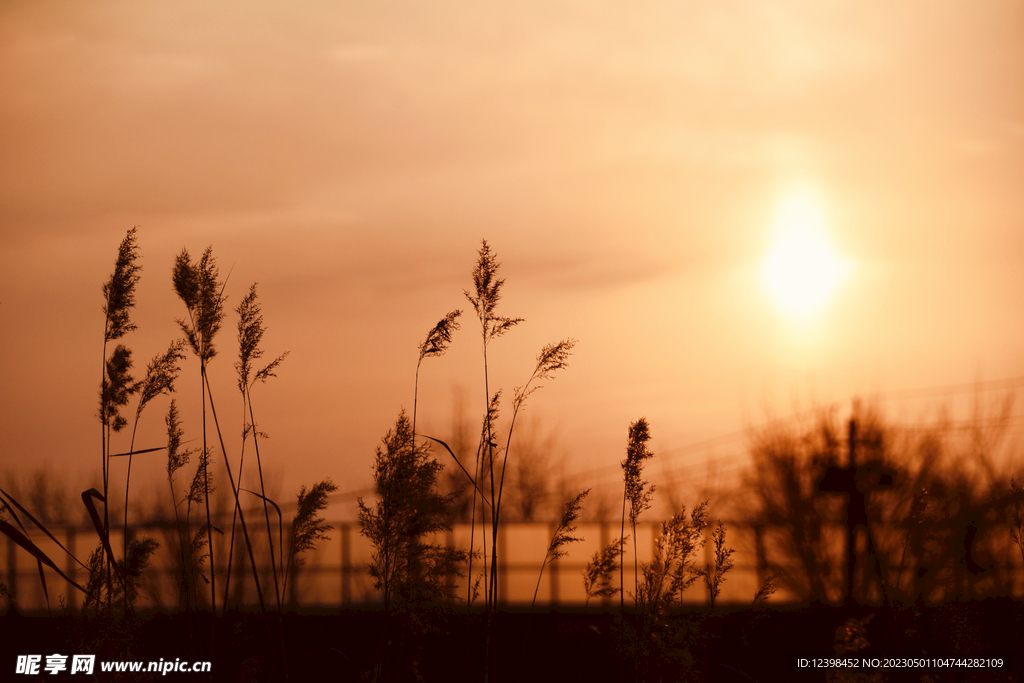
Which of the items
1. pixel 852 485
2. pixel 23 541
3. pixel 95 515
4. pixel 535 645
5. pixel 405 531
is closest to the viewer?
pixel 23 541

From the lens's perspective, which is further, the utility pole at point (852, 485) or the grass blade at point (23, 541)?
the utility pole at point (852, 485)

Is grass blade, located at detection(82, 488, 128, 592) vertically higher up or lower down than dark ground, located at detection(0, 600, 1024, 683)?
higher up

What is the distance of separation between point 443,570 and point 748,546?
21081mm

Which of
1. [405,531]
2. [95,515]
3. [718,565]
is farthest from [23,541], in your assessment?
[718,565]

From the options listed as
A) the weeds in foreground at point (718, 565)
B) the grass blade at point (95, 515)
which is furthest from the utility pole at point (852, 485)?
the grass blade at point (95, 515)

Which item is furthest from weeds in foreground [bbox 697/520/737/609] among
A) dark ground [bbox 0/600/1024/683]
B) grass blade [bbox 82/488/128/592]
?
grass blade [bbox 82/488/128/592]

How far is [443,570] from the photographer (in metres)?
3.93

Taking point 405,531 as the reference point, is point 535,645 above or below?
below

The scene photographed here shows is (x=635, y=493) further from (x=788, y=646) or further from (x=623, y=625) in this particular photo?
(x=788, y=646)

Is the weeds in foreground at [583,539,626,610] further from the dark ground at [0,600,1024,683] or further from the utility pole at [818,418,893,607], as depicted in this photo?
the utility pole at [818,418,893,607]

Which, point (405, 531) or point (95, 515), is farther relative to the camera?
point (405, 531)

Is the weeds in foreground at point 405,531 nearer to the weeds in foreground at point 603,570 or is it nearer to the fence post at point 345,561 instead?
the weeds in foreground at point 603,570

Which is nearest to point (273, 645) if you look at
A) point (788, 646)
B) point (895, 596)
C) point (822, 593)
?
point (895, 596)

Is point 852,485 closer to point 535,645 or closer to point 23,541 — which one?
point 535,645
